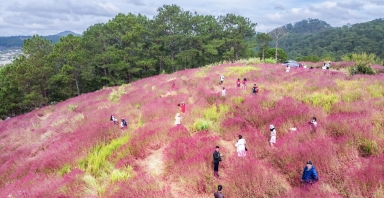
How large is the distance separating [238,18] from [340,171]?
40.6 meters

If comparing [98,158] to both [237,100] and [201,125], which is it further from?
[237,100]

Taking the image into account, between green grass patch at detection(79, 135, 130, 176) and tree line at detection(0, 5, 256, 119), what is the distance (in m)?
26.1

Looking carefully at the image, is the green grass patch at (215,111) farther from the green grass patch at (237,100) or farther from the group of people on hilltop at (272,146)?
the group of people on hilltop at (272,146)

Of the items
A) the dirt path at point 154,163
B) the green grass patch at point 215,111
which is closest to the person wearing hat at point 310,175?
the dirt path at point 154,163

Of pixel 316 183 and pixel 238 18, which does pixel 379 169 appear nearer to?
pixel 316 183

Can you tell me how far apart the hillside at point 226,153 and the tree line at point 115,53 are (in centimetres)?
2147

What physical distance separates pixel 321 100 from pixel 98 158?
9.55 m

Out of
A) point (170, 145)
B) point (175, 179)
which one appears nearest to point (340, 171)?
point (175, 179)

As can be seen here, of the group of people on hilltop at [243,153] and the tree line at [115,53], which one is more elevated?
the tree line at [115,53]

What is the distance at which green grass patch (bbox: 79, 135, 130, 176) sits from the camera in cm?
857

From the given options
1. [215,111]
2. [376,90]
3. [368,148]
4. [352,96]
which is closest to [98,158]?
[215,111]

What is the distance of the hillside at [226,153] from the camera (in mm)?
6105

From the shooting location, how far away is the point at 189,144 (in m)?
8.66

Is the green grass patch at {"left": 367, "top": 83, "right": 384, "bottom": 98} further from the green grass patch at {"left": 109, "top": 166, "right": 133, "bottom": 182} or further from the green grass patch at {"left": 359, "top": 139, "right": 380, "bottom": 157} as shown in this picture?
the green grass patch at {"left": 109, "top": 166, "right": 133, "bottom": 182}
